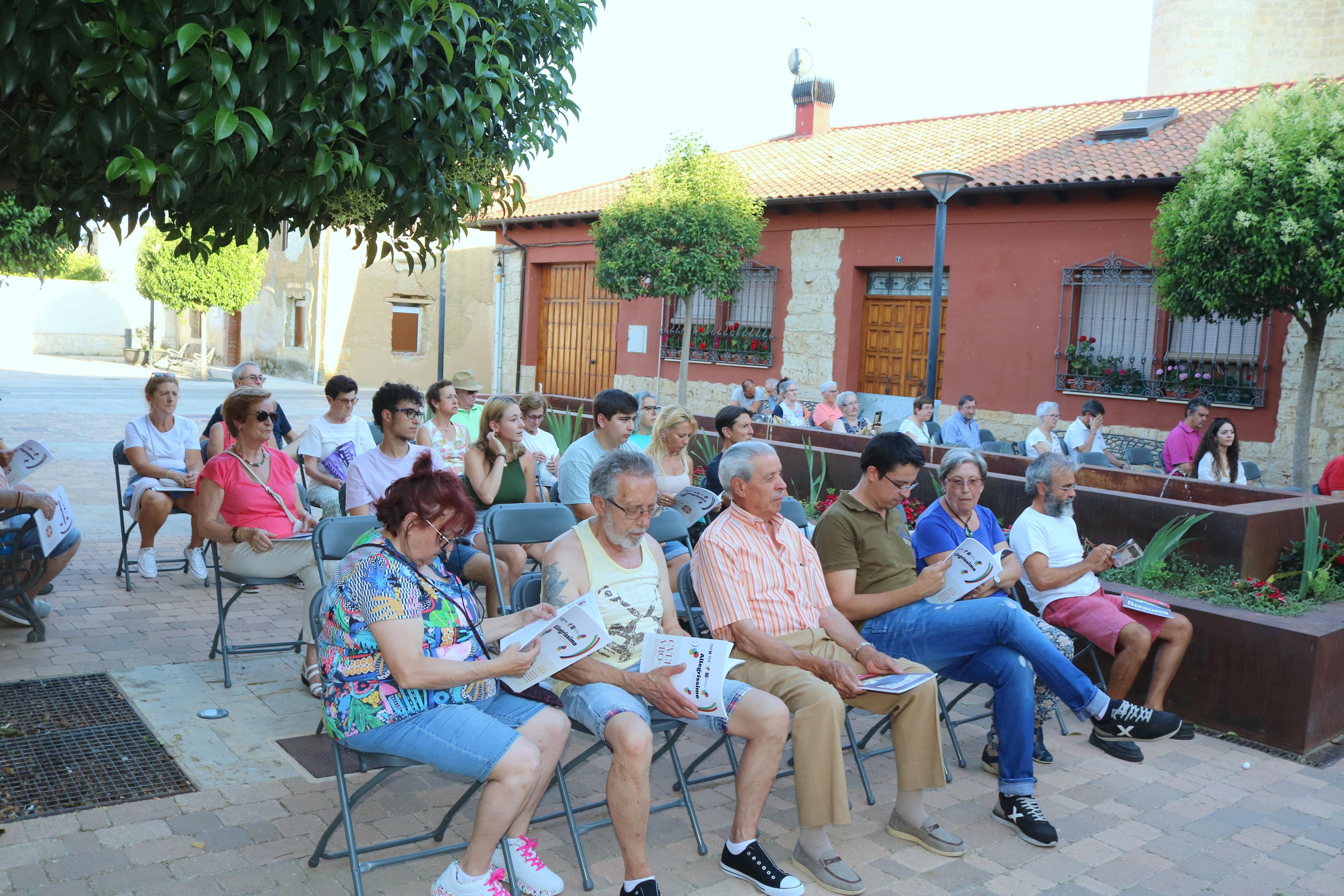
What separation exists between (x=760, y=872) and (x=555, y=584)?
3.76 ft

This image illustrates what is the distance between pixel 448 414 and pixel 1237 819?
4.83 metres

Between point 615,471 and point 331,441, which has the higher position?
point 615,471

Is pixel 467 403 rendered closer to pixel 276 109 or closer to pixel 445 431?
pixel 445 431

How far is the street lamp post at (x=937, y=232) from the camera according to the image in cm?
1133

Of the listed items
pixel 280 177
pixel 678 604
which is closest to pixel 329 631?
pixel 280 177

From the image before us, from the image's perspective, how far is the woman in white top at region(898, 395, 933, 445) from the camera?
10.5 metres

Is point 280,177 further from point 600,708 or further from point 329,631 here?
point 600,708

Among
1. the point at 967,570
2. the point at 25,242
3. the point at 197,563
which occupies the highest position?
the point at 25,242

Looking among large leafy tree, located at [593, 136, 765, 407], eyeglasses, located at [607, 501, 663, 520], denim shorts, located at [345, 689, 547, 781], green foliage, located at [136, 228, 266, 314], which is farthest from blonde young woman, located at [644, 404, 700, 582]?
green foliage, located at [136, 228, 266, 314]

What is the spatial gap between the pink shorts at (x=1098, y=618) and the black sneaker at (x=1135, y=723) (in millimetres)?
301

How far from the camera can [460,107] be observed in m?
3.70

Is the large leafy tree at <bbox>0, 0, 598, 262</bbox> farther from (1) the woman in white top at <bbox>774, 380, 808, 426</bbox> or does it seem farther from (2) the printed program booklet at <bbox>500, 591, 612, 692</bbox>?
(1) the woman in white top at <bbox>774, 380, 808, 426</bbox>

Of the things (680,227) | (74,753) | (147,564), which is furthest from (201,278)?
(74,753)

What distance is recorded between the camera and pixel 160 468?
6.84m
